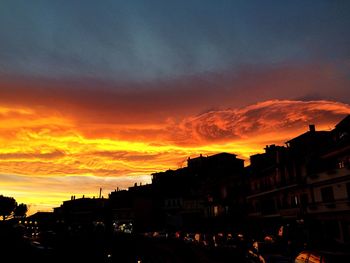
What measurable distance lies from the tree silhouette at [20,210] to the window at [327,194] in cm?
14383

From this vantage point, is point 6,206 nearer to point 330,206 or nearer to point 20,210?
point 20,210

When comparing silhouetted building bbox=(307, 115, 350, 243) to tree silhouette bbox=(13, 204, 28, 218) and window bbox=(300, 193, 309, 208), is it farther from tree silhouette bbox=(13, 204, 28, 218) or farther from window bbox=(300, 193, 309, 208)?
tree silhouette bbox=(13, 204, 28, 218)

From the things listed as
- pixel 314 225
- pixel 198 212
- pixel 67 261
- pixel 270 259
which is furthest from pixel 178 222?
pixel 270 259

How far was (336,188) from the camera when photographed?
41.0m

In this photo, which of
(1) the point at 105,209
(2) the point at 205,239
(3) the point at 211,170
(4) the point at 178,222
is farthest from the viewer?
(1) the point at 105,209

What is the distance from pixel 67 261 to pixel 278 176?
105ft

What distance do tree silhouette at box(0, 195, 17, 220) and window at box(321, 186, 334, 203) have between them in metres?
127

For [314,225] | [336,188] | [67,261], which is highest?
[336,188]

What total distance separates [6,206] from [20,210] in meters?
20.3

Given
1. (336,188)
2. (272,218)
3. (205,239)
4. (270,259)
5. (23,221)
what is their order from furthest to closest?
(23,221)
(272,218)
(205,239)
(336,188)
(270,259)

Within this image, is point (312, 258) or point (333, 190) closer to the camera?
point (312, 258)

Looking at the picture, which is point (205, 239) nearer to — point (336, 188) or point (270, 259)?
point (336, 188)

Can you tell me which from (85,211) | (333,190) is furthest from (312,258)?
(85,211)

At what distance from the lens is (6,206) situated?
141375 mm
